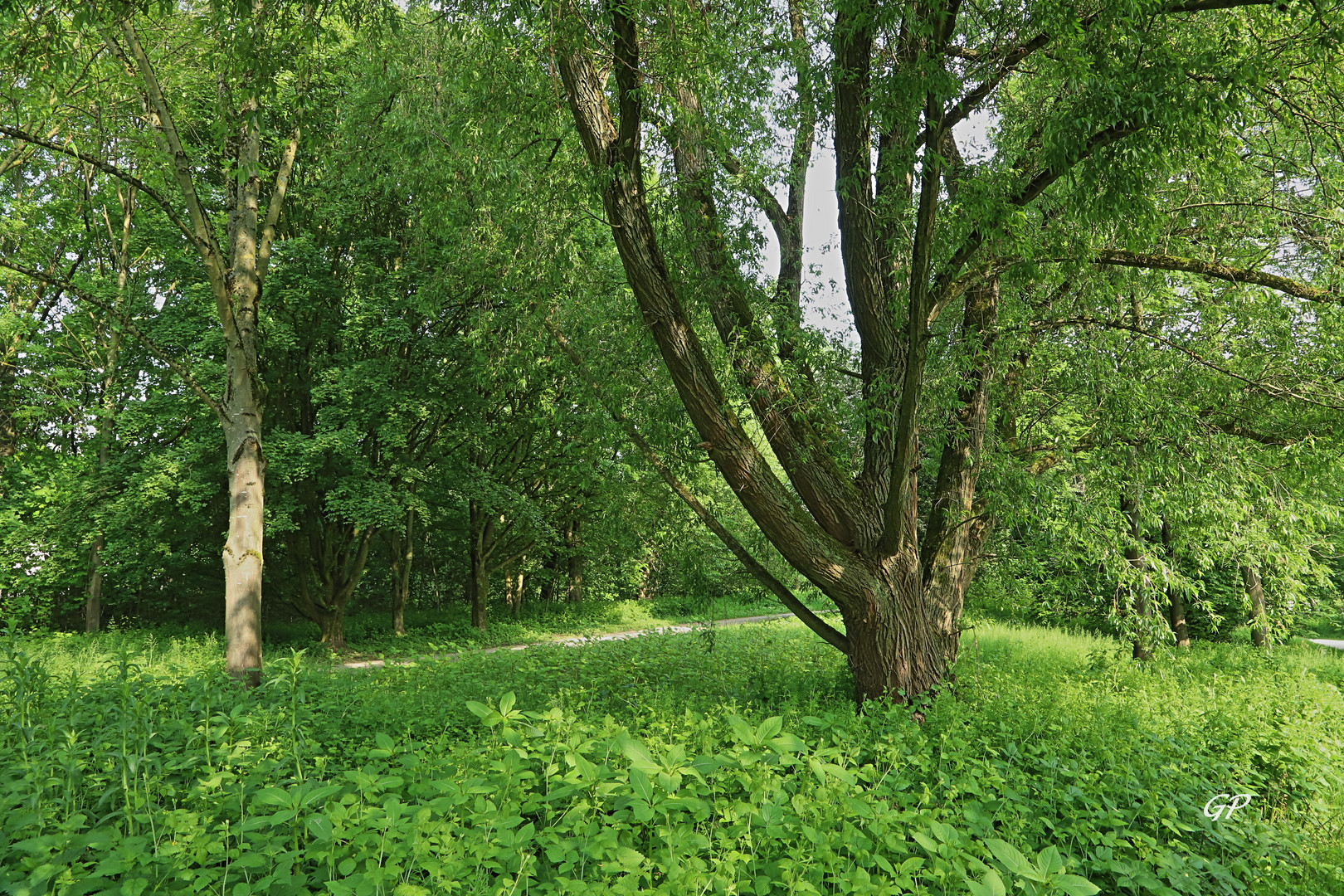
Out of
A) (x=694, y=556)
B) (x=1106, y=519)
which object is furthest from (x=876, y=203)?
(x=694, y=556)

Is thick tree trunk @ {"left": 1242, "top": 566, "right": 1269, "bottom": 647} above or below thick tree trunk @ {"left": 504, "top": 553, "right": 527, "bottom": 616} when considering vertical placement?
above

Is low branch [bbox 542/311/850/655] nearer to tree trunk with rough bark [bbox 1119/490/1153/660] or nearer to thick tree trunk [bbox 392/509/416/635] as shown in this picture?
tree trunk with rough bark [bbox 1119/490/1153/660]

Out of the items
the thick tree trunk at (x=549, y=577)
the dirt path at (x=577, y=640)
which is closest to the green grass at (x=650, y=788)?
the dirt path at (x=577, y=640)

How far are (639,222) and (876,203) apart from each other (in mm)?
2158

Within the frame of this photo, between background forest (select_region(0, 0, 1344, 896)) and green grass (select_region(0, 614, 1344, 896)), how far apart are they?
0.04m

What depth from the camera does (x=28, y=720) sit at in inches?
168

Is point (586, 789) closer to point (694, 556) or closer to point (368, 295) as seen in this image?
point (694, 556)

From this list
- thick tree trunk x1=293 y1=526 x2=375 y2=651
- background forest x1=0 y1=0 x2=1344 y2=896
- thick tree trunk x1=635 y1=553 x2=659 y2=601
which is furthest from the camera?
thick tree trunk x1=635 y1=553 x2=659 y2=601

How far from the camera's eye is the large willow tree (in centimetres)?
446

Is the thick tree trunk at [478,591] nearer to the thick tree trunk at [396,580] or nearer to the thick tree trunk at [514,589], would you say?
the thick tree trunk at [396,580]

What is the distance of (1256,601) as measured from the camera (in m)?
11.9

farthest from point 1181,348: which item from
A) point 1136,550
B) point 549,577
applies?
point 549,577

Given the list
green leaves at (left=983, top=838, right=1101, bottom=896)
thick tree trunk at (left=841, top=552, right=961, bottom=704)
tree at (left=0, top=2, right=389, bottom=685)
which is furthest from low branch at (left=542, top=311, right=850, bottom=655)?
green leaves at (left=983, top=838, right=1101, bottom=896)

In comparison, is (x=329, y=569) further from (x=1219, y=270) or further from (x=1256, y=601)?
(x=1256, y=601)
